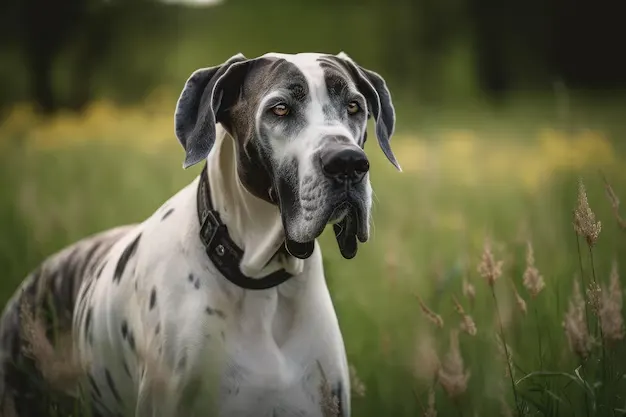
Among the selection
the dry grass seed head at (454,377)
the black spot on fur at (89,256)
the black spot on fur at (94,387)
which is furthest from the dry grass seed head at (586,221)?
the black spot on fur at (89,256)

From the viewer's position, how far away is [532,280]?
276cm

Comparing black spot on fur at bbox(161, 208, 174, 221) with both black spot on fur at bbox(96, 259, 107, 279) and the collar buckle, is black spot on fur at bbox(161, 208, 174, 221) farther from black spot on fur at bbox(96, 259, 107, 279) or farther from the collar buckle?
black spot on fur at bbox(96, 259, 107, 279)

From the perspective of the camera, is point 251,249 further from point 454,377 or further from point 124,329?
point 454,377

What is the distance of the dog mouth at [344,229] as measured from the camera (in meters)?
2.52

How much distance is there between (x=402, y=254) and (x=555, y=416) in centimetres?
251

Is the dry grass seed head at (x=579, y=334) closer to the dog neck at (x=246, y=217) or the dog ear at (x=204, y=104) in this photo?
the dog neck at (x=246, y=217)

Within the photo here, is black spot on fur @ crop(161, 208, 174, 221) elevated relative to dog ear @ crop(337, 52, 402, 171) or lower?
lower

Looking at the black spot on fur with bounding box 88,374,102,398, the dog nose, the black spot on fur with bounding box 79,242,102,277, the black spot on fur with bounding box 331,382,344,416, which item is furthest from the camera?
the black spot on fur with bounding box 79,242,102,277

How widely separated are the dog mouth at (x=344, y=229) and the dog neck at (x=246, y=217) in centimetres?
12

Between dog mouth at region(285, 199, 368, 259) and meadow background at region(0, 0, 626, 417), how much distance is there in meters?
0.30

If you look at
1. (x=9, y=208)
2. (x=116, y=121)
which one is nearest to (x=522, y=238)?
(x=9, y=208)

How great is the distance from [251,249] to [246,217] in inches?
4.5

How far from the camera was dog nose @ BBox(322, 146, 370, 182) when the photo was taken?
2.40m

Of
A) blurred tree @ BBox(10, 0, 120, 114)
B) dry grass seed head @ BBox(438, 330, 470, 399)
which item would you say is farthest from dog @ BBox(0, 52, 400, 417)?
blurred tree @ BBox(10, 0, 120, 114)
